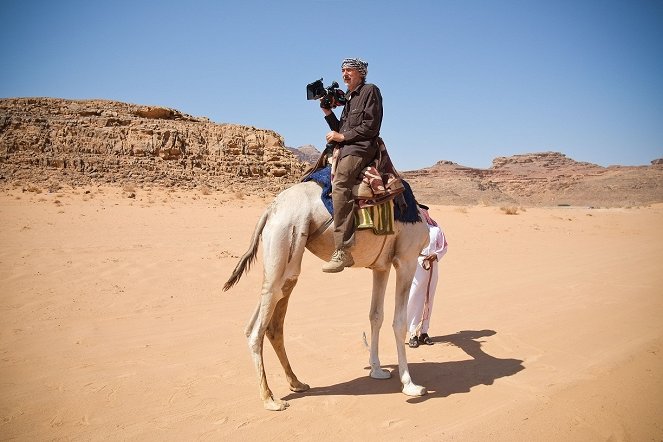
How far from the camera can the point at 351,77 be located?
5383 mm

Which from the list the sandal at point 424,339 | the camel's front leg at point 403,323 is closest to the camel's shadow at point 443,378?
the camel's front leg at point 403,323

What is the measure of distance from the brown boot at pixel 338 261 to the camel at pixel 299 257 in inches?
6.0

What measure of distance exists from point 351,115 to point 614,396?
416 cm

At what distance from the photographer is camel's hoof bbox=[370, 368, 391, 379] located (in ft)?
18.8

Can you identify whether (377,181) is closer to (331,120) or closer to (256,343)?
(331,120)

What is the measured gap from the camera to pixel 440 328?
26.5 feet

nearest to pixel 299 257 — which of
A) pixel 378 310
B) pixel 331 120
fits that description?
pixel 378 310

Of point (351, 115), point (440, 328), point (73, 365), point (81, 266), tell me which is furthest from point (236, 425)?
point (81, 266)

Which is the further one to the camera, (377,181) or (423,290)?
(423,290)

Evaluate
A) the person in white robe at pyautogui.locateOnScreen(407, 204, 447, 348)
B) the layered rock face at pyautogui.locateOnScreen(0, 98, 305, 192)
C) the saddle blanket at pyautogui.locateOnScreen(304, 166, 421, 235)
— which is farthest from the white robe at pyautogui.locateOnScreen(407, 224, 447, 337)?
the layered rock face at pyautogui.locateOnScreen(0, 98, 305, 192)

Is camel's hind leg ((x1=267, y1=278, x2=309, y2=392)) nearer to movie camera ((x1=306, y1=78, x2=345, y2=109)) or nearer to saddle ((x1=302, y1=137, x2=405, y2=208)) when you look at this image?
saddle ((x1=302, y1=137, x2=405, y2=208))

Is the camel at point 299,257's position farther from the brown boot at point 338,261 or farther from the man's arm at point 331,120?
Result: the man's arm at point 331,120

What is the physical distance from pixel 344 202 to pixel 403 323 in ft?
5.37

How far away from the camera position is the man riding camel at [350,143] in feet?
16.2
